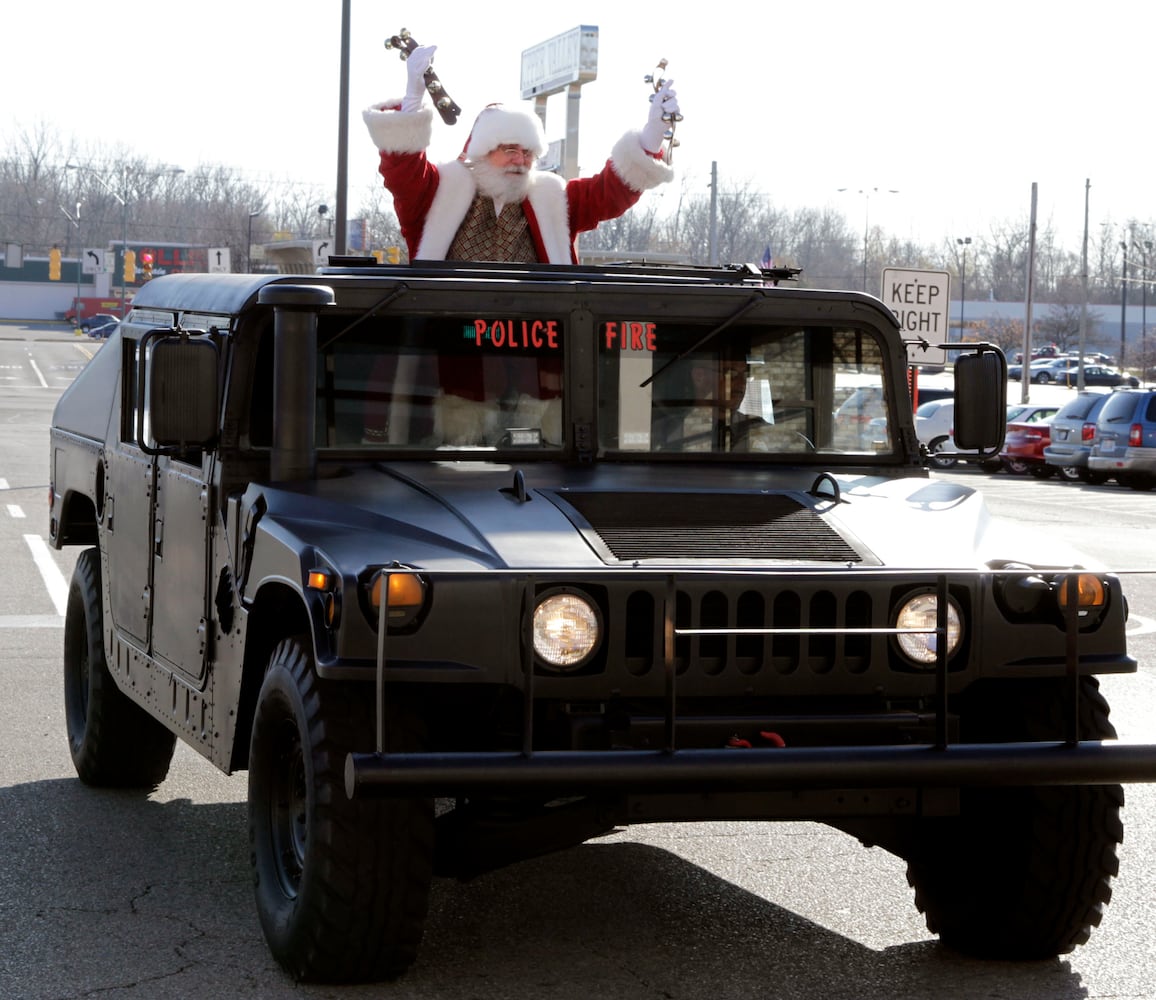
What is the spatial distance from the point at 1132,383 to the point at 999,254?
85.3 m

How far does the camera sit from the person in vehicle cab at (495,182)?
8.17m

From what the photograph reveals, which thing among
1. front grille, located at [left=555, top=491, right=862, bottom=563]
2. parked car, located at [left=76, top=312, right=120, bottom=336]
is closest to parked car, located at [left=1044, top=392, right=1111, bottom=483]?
front grille, located at [left=555, top=491, right=862, bottom=563]

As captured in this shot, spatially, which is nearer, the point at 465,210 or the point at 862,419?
the point at 862,419

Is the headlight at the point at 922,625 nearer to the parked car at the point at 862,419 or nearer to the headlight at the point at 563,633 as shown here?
the headlight at the point at 563,633

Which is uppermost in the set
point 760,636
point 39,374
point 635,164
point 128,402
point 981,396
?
point 635,164

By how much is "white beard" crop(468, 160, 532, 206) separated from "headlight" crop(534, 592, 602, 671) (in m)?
3.99

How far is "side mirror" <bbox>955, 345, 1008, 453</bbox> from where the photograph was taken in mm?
6023

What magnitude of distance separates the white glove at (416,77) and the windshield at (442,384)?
2.57m

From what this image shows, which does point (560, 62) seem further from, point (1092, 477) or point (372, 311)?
point (372, 311)

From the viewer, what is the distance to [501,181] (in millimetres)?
8219

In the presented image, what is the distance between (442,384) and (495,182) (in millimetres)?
2586

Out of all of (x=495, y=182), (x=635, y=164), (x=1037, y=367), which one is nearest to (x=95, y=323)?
(x=1037, y=367)

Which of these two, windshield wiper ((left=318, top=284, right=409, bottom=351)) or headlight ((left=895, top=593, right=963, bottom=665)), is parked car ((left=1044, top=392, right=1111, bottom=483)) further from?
headlight ((left=895, top=593, right=963, bottom=665))

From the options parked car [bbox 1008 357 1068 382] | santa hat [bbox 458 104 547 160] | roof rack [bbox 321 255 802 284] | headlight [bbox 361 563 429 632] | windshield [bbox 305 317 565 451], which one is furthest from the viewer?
parked car [bbox 1008 357 1068 382]
